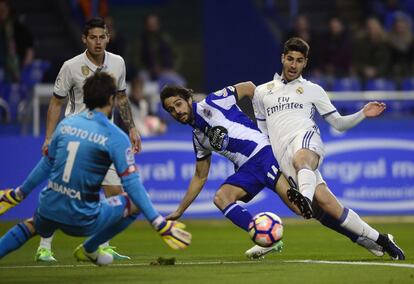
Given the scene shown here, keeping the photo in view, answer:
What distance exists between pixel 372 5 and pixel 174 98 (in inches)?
582

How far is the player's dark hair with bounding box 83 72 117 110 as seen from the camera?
9.04 m

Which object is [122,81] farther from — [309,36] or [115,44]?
[309,36]

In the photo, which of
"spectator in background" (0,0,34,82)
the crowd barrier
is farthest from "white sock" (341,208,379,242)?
"spectator in background" (0,0,34,82)

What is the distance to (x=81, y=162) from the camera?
9000 mm

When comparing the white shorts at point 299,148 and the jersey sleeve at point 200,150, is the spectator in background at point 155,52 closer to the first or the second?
the jersey sleeve at point 200,150

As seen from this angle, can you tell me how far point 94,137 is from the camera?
29.4 feet

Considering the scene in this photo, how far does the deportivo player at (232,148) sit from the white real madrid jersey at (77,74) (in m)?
1.12

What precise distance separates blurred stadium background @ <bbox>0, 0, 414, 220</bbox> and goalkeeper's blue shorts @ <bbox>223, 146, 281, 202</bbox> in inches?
159

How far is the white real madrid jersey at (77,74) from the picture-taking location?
1190 centimetres

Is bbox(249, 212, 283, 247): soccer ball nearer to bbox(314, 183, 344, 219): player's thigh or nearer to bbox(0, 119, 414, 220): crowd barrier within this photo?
bbox(314, 183, 344, 219): player's thigh

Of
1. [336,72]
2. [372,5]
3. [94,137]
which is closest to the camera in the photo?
[94,137]

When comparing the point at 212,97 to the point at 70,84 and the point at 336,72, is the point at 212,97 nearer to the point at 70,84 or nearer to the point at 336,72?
the point at 70,84

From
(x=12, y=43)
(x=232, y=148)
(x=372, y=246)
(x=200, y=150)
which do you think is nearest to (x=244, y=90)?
(x=232, y=148)

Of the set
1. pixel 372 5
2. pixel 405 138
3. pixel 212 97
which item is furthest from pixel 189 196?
pixel 372 5
